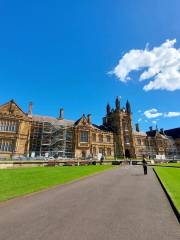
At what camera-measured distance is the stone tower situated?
72.2 m

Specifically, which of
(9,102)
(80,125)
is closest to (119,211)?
(9,102)

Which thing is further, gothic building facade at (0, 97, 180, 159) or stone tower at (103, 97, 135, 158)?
stone tower at (103, 97, 135, 158)

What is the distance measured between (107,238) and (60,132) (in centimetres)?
5102

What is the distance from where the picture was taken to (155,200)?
991 centimetres

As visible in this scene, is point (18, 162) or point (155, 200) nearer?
point (155, 200)

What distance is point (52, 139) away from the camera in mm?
53906

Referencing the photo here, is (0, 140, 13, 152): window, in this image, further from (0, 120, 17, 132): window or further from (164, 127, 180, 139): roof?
(164, 127, 180, 139): roof

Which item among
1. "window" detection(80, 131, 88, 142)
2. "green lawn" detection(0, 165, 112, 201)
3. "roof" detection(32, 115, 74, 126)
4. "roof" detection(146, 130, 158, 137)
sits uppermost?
"roof" detection(146, 130, 158, 137)

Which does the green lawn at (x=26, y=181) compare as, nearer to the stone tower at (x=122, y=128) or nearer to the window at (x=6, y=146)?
the window at (x=6, y=146)

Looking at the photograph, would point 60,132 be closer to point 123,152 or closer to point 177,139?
point 123,152

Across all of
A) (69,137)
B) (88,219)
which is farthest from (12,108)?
(88,219)

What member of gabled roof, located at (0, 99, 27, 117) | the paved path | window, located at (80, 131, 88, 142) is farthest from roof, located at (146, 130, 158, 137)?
the paved path

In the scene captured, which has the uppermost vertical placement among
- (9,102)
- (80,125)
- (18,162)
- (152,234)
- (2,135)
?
(9,102)

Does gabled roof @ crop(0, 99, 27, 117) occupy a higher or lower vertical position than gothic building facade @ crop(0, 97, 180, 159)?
higher
